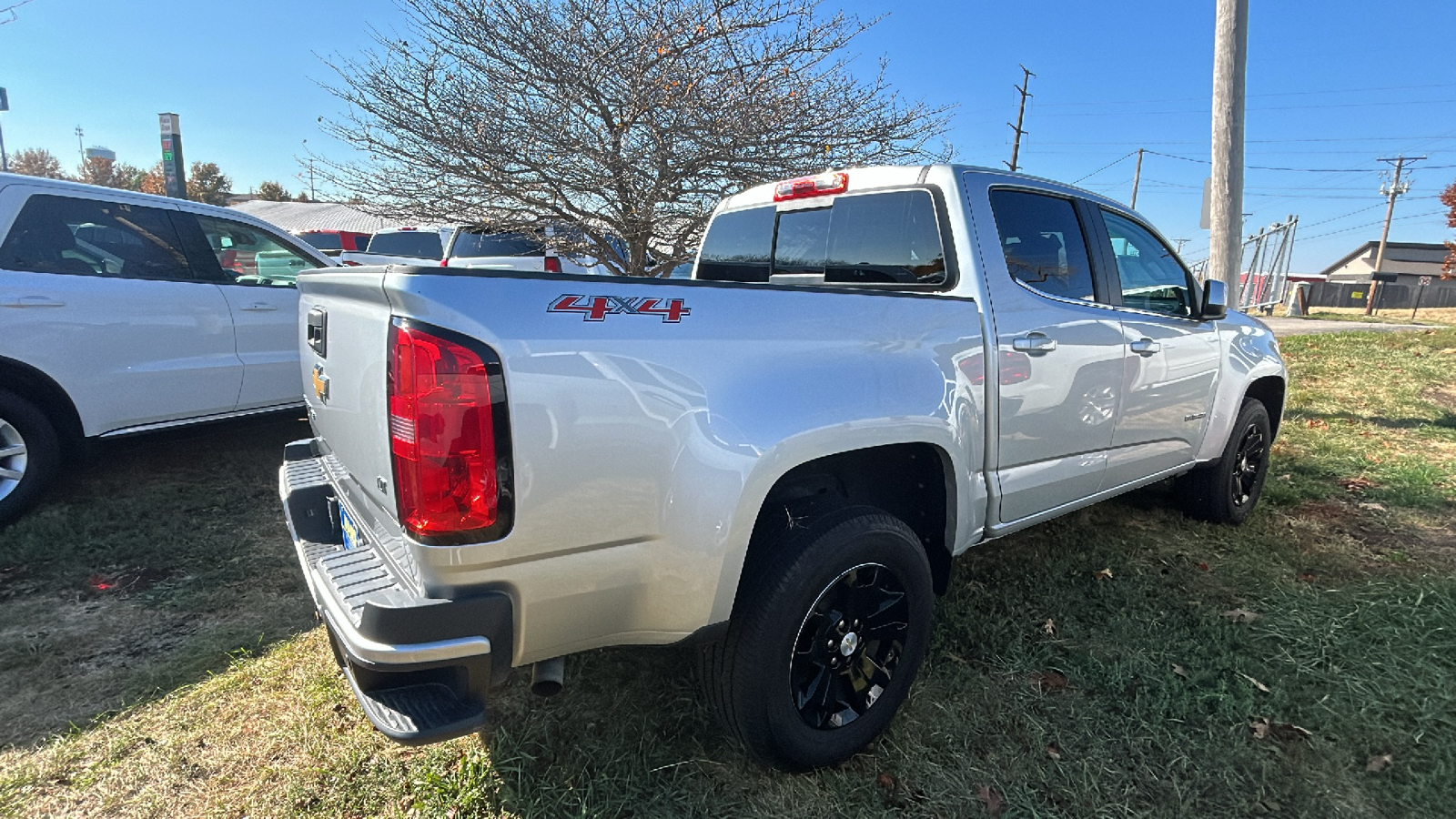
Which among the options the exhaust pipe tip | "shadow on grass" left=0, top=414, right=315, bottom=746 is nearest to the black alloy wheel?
the exhaust pipe tip

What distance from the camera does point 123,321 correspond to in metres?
4.29

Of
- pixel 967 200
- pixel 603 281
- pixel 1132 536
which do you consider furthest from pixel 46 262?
pixel 1132 536

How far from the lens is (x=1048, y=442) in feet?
9.90

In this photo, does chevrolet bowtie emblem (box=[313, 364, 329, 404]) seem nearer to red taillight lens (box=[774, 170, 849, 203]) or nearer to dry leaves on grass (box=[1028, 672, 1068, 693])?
red taillight lens (box=[774, 170, 849, 203])

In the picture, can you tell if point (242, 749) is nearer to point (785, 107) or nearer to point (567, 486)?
point (567, 486)

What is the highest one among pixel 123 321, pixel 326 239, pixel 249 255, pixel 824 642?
pixel 326 239

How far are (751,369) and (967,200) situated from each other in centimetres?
137

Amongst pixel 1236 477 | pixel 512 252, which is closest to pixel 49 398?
pixel 512 252

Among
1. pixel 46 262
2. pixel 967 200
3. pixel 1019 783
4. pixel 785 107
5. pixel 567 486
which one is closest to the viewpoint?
pixel 567 486

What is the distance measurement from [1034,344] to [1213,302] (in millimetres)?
1735

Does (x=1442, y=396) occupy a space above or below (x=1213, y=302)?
below

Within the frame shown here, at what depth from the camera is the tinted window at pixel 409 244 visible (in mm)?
12664

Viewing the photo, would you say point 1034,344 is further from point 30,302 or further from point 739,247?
point 30,302

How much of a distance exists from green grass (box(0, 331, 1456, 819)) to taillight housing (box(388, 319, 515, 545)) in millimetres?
1050
